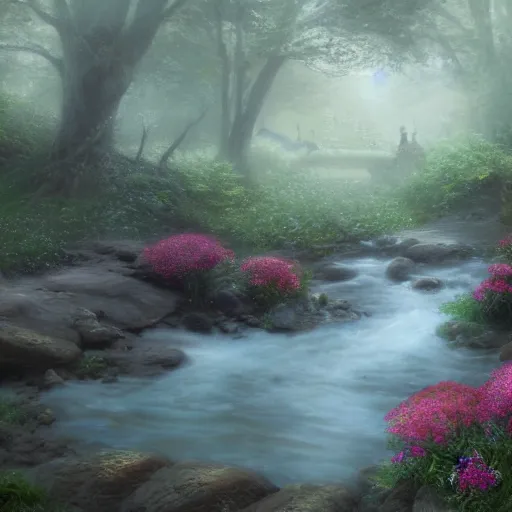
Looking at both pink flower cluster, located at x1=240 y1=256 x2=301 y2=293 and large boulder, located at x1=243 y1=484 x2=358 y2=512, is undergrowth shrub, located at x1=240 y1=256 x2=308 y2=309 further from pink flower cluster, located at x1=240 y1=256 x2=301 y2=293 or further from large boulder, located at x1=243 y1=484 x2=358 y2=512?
large boulder, located at x1=243 y1=484 x2=358 y2=512

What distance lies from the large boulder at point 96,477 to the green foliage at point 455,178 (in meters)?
16.6

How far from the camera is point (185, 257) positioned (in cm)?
1166

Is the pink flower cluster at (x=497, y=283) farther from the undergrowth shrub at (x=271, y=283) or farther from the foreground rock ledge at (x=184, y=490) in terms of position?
the foreground rock ledge at (x=184, y=490)

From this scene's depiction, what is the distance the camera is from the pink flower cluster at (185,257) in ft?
38.1

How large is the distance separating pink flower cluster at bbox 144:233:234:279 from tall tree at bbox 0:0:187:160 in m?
7.04

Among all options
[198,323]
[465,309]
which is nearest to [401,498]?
[465,309]

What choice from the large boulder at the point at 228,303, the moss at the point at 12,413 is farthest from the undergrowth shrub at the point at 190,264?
the moss at the point at 12,413

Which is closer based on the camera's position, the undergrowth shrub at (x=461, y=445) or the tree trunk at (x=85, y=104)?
the undergrowth shrub at (x=461, y=445)

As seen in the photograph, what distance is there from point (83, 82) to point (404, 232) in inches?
406

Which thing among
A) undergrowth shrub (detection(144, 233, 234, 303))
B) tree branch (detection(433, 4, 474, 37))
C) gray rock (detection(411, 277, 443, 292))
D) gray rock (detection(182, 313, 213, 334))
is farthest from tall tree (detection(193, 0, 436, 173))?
gray rock (detection(182, 313, 213, 334))

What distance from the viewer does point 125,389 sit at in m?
7.89

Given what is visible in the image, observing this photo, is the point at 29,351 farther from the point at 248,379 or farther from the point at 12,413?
the point at 248,379

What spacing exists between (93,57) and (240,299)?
31.1 feet

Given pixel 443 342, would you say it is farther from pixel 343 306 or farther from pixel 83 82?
pixel 83 82
